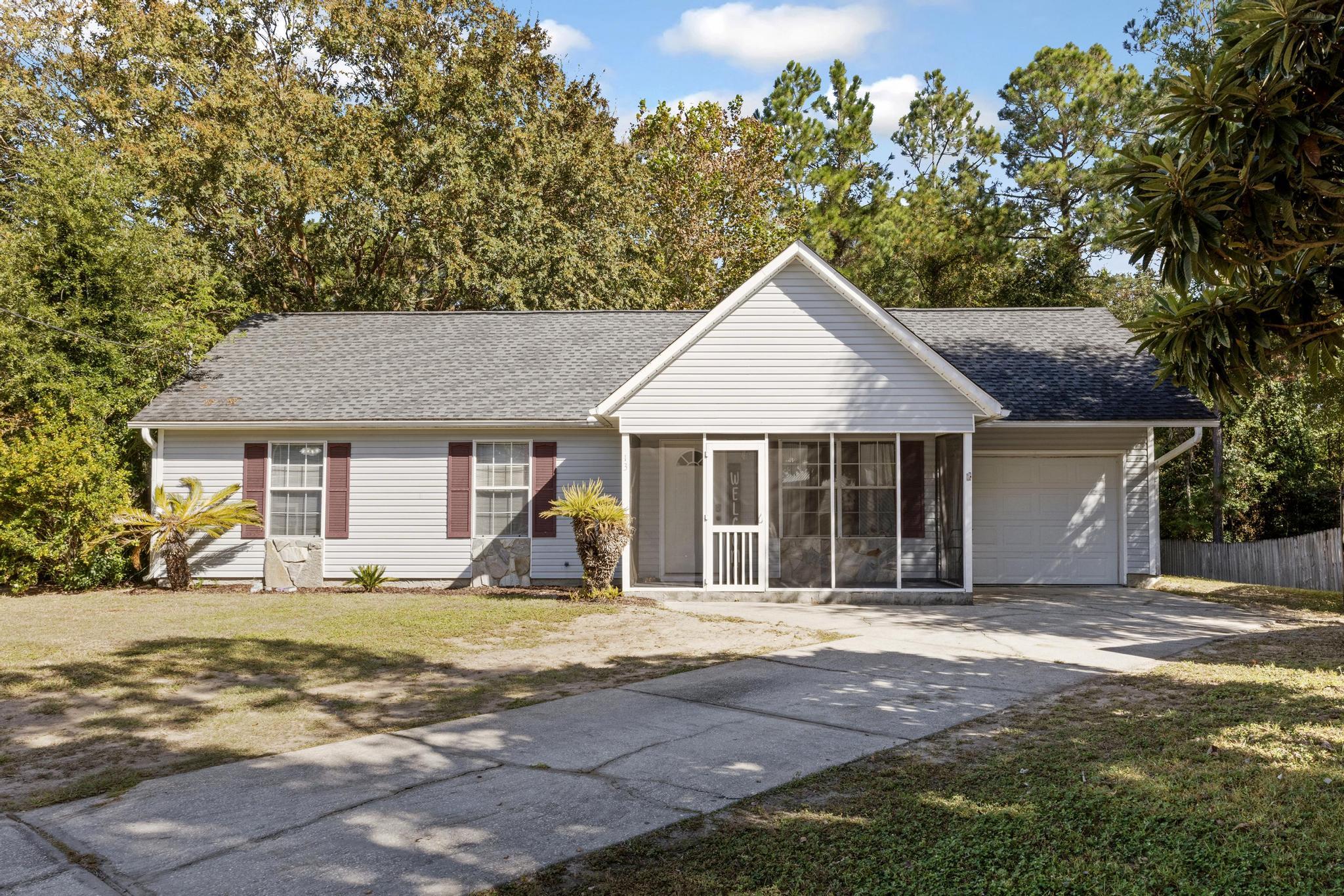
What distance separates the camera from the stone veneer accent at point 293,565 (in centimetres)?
1539

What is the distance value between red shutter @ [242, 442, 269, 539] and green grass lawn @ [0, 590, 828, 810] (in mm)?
1805

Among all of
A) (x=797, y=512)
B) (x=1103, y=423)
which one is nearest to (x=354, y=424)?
(x=797, y=512)

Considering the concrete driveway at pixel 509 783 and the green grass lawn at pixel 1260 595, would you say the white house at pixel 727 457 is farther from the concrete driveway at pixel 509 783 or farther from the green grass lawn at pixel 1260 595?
the concrete driveway at pixel 509 783

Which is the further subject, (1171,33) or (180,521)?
(1171,33)

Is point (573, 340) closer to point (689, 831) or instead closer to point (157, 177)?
point (157, 177)

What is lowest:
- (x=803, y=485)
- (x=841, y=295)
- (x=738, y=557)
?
(x=738, y=557)

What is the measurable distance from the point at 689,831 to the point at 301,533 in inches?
505

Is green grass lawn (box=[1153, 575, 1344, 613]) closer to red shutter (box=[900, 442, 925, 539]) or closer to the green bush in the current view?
red shutter (box=[900, 442, 925, 539])

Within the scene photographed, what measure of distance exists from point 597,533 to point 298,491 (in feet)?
18.6

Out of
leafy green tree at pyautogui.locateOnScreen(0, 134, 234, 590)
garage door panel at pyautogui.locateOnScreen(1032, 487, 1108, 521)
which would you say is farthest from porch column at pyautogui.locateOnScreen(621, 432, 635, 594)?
leafy green tree at pyautogui.locateOnScreen(0, 134, 234, 590)

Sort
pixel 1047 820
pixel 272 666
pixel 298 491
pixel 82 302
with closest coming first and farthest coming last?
pixel 1047 820 < pixel 272 666 < pixel 298 491 < pixel 82 302

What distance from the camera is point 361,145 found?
22.3 meters

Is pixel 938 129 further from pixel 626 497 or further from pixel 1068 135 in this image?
pixel 626 497

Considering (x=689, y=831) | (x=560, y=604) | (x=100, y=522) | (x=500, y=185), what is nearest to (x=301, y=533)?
(x=100, y=522)
